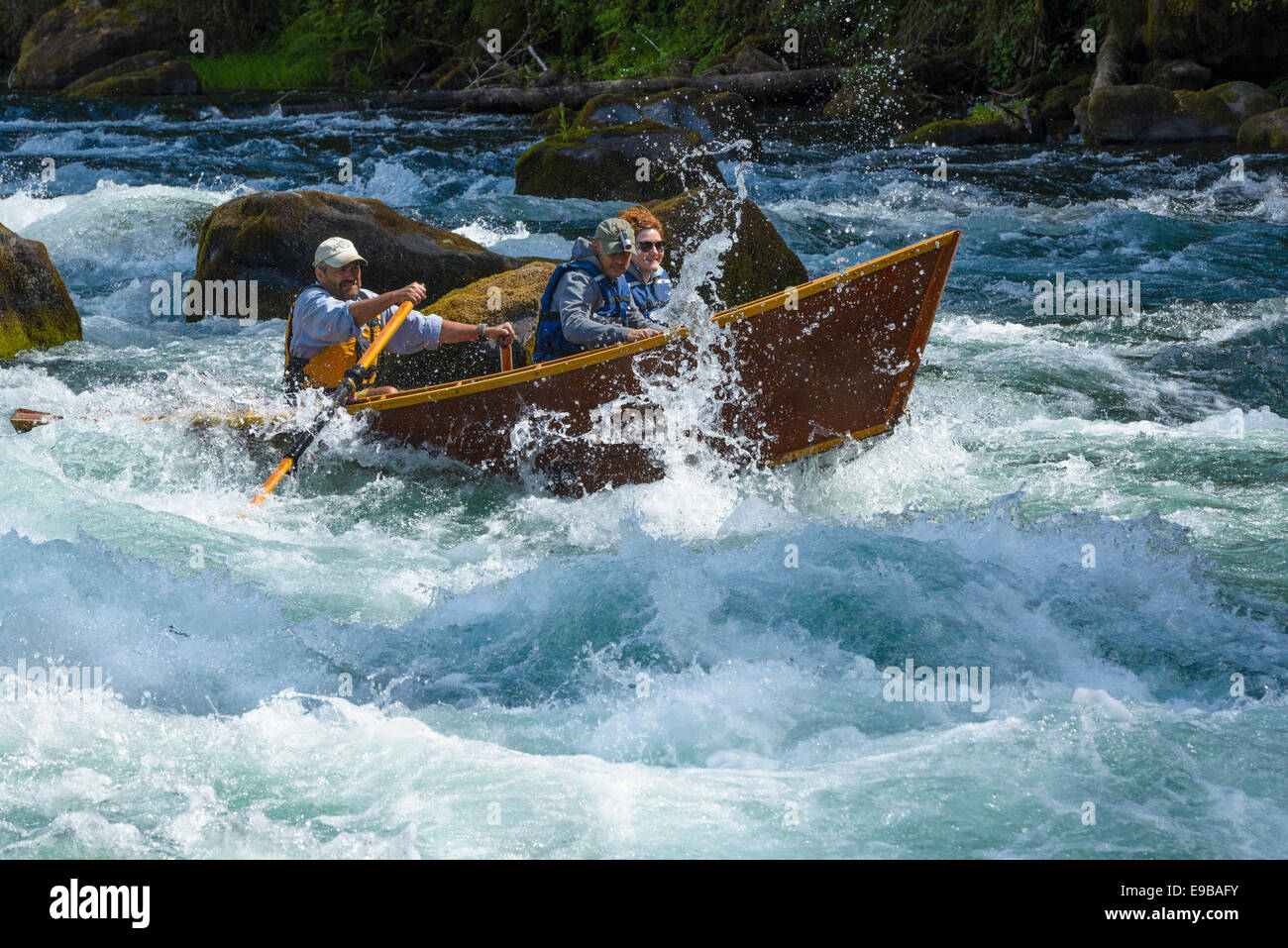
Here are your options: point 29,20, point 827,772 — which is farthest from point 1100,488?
point 29,20

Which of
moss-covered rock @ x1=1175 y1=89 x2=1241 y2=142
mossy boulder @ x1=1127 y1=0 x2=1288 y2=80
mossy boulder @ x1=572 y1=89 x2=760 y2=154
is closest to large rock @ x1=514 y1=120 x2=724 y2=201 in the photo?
mossy boulder @ x1=572 y1=89 x2=760 y2=154

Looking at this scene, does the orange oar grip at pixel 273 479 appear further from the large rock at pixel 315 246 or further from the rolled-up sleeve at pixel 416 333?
the large rock at pixel 315 246

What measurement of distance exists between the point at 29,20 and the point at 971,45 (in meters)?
22.1

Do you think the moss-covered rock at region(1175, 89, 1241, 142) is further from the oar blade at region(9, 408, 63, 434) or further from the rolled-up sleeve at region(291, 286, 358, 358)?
the oar blade at region(9, 408, 63, 434)

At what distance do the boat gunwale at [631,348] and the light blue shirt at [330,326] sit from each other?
0.40m

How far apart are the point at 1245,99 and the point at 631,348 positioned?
11.8 meters

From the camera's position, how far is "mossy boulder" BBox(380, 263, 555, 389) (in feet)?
25.9

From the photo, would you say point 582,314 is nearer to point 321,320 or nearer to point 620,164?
point 321,320

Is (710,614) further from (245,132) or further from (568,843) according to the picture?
(245,132)

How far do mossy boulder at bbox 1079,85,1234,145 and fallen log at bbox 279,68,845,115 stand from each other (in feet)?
15.5

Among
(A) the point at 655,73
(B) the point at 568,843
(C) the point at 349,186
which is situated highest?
(A) the point at 655,73

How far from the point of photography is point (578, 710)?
14.5ft

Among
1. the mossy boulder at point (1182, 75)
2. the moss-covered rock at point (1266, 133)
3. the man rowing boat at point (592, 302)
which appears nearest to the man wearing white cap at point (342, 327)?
the man rowing boat at point (592, 302)

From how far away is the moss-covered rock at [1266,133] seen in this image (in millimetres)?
13648
